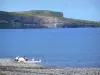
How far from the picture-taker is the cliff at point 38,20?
26.4 ft

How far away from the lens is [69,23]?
831 centimetres

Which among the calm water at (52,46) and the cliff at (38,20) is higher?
the cliff at (38,20)

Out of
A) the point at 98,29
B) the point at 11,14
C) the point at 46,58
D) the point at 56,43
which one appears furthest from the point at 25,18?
the point at 56,43

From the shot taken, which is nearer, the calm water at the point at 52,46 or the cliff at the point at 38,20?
the cliff at the point at 38,20

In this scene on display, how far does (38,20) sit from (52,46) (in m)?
8.20

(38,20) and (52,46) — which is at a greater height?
(38,20)

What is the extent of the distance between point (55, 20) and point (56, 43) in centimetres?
965

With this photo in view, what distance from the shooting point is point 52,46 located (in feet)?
53.7

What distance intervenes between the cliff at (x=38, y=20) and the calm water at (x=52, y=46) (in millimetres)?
193

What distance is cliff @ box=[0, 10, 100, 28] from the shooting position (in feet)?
26.4

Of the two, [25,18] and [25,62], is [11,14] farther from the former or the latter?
[25,62]

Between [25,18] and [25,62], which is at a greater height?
[25,18]

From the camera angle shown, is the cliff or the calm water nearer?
the cliff

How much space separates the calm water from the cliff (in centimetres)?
19
